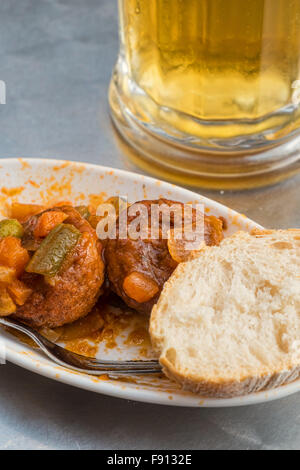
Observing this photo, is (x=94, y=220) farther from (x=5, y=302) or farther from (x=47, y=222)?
(x=5, y=302)

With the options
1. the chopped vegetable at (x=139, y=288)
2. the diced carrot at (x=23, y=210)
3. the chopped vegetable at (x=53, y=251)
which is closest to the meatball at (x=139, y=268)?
the chopped vegetable at (x=139, y=288)

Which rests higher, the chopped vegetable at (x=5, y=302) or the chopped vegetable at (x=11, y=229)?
the chopped vegetable at (x=11, y=229)

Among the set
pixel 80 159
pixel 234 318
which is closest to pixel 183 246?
pixel 234 318

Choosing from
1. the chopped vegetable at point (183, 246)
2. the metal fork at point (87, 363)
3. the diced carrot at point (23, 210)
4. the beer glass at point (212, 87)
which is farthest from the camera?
the beer glass at point (212, 87)

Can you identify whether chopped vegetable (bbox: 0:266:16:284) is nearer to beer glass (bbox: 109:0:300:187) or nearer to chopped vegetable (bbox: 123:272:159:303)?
chopped vegetable (bbox: 123:272:159:303)

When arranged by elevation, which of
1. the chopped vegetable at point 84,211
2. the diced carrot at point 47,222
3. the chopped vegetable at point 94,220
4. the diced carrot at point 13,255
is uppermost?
the diced carrot at point 47,222

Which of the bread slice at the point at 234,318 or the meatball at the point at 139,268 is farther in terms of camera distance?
the meatball at the point at 139,268

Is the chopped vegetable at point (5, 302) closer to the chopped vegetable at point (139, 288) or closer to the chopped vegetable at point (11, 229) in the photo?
the chopped vegetable at point (11, 229)
